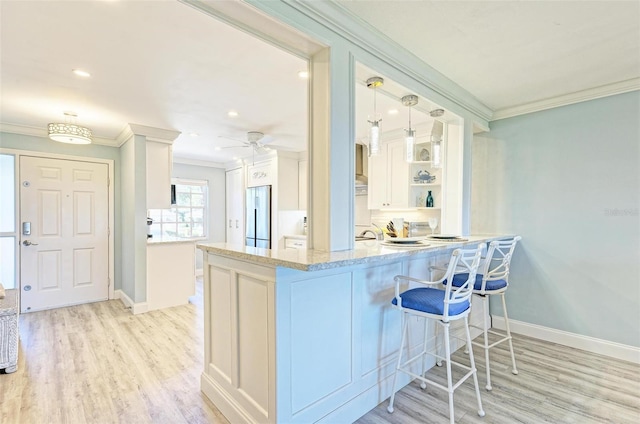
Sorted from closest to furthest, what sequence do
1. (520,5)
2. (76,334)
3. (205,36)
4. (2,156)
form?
(520,5) < (205,36) < (76,334) < (2,156)

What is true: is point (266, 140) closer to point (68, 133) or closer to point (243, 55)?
point (68, 133)

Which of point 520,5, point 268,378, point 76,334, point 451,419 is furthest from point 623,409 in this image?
point 76,334

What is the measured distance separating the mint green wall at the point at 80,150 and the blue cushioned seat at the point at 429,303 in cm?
445

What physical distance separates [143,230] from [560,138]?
496 centimetres

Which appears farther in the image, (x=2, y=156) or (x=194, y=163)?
(x=194, y=163)

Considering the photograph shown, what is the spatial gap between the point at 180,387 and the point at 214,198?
4.77 meters

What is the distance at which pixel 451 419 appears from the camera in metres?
1.77

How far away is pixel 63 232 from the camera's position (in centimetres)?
424

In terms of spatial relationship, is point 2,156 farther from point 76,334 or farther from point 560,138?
→ point 560,138

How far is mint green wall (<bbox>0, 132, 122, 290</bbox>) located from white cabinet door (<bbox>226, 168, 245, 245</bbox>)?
2.15 metres

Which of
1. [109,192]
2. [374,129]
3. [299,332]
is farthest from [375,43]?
[109,192]

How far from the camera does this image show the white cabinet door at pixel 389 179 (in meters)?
4.15

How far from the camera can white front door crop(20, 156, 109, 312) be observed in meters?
4.00

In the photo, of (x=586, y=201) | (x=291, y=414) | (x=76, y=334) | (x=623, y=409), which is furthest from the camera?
(x=76, y=334)
